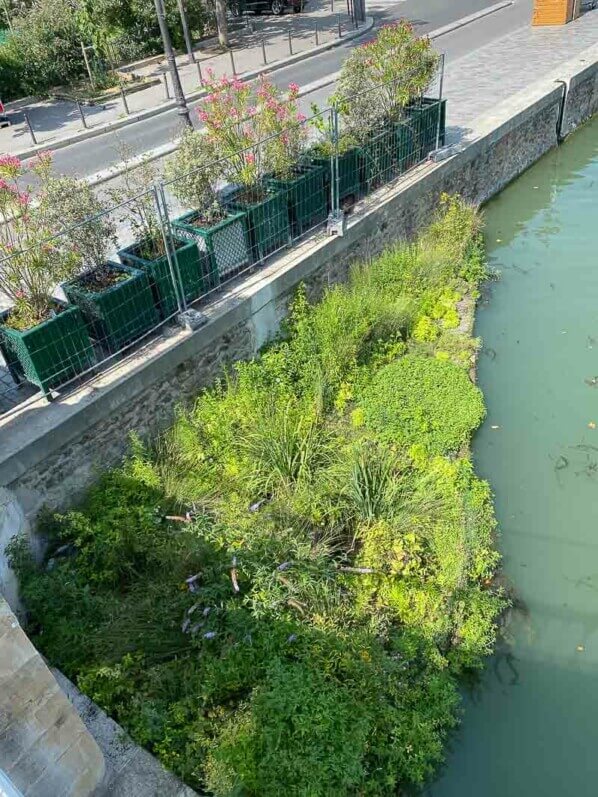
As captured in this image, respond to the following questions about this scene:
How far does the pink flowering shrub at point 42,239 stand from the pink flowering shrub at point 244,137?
145 centimetres

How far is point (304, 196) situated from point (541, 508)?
195 inches

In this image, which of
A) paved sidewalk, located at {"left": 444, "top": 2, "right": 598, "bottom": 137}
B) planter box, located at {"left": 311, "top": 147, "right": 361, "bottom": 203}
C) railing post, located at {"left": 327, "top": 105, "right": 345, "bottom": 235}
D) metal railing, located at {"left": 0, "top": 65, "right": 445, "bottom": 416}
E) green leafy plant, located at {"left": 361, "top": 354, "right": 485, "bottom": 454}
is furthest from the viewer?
paved sidewalk, located at {"left": 444, "top": 2, "right": 598, "bottom": 137}

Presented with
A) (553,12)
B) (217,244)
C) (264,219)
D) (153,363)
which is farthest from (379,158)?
(553,12)

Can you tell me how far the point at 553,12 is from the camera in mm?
20484

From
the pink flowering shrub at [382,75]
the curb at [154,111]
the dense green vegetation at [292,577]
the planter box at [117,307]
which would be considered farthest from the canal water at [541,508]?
the curb at [154,111]

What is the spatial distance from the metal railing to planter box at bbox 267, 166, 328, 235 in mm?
14

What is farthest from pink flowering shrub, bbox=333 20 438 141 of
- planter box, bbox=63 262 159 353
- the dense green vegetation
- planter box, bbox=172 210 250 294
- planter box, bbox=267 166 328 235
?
planter box, bbox=63 262 159 353

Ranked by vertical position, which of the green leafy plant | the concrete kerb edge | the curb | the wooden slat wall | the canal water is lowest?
the canal water

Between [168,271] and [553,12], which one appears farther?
[553,12]

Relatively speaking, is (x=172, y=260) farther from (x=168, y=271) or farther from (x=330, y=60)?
(x=330, y=60)

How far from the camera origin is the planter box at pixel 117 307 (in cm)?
640

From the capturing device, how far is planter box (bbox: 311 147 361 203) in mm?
8758

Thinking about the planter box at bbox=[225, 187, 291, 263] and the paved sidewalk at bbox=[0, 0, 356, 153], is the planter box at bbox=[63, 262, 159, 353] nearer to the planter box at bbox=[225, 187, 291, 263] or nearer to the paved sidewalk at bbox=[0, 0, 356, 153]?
the planter box at bbox=[225, 187, 291, 263]

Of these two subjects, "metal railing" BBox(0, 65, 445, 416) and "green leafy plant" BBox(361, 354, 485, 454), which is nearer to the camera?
"metal railing" BBox(0, 65, 445, 416)
